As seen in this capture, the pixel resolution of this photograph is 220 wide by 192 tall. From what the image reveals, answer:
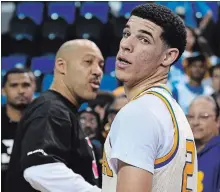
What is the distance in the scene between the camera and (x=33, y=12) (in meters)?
9.16

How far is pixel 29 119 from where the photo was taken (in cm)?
365

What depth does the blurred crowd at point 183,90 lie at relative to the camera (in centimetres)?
525

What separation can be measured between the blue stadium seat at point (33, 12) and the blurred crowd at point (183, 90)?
1.12 metres

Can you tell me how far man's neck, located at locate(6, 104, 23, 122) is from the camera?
5.71m

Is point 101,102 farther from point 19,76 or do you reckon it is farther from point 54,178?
point 54,178

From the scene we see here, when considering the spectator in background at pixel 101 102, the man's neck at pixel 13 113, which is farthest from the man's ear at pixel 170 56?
the spectator in background at pixel 101 102

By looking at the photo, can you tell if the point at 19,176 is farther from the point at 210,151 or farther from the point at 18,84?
the point at 18,84

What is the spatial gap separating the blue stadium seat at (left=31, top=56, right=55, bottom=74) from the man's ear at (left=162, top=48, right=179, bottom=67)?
255 inches

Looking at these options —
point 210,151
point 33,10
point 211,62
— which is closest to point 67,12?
point 33,10

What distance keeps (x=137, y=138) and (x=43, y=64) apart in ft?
22.7

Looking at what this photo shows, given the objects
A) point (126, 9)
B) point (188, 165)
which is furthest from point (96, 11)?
point (188, 165)

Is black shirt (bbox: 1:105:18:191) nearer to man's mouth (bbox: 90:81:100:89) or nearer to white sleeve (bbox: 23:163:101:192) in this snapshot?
man's mouth (bbox: 90:81:100:89)

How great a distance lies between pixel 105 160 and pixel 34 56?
7.16 metres

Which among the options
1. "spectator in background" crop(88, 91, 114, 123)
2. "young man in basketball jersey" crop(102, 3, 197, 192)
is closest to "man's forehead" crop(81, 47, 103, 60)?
"young man in basketball jersey" crop(102, 3, 197, 192)
